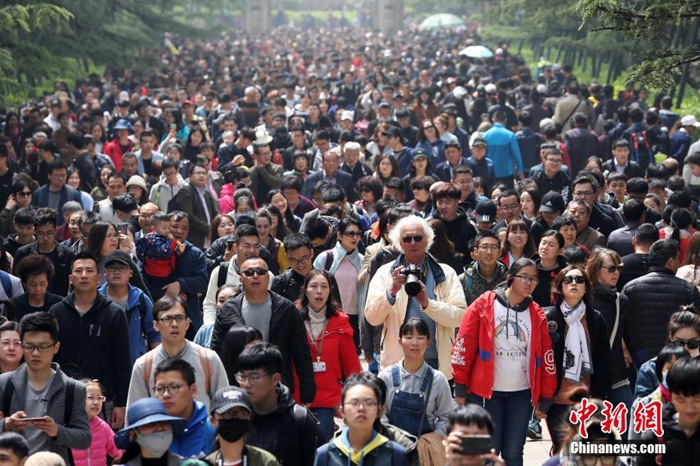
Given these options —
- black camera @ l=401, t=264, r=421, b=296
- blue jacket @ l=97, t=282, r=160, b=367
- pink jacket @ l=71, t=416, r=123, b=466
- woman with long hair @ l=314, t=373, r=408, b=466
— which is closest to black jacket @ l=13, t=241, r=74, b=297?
blue jacket @ l=97, t=282, r=160, b=367

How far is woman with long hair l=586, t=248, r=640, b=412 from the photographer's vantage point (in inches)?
346

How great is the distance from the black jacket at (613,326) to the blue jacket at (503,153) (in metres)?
8.12

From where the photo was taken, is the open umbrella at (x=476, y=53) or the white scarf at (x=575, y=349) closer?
the white scarf at (x=575, y=349)

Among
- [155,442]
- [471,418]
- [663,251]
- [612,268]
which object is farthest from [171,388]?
[663,251]

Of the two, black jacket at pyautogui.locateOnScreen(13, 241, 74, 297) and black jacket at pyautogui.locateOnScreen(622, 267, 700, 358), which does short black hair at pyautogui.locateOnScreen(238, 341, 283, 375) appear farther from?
black jacket at pyautogui.locateOnScreen(13, 241, 74, 297)

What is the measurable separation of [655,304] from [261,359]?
12.0 feet

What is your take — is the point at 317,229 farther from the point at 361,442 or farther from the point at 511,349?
the point at 361,442

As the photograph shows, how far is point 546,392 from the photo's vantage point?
26.5ft

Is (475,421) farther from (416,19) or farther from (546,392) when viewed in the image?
(416,19)

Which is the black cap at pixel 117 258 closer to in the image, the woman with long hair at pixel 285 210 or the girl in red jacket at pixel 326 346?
the girl in red jacket at pixel 326 346

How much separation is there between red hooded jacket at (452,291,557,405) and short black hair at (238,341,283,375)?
5.71ft

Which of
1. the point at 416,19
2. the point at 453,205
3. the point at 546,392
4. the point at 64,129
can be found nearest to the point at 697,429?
the point at 546,392

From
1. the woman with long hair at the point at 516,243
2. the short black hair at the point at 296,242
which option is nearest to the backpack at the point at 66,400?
the short black hair at the point at 296,242

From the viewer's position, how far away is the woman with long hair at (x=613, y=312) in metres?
8.80
